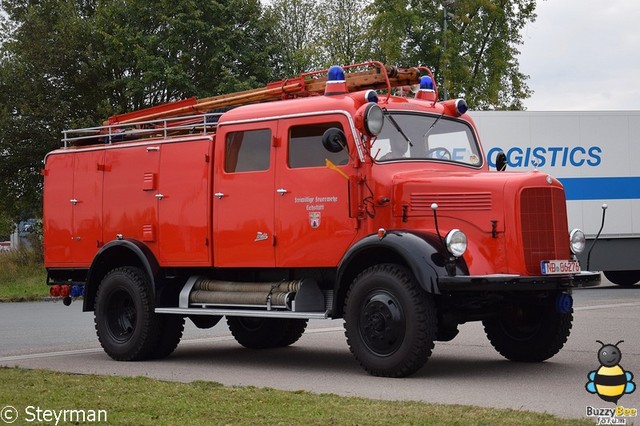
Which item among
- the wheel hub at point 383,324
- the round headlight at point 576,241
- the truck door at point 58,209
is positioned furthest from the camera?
the truck door at point 58,209

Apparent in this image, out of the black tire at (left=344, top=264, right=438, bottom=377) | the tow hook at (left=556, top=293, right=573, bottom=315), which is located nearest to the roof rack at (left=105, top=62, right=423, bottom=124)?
the black tire at (left=344, top=264, right=438, bottom=377)

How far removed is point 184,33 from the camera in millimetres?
44688

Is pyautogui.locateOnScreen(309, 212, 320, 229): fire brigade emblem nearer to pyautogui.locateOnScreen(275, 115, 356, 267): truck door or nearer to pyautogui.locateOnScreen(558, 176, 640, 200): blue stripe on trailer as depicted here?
pyautogui.locateOnScreen(275, 115, 356, 267): truck door

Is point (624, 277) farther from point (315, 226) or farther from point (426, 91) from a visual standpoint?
point (315, 226)

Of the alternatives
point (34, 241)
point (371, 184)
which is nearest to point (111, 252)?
point (371, 184)

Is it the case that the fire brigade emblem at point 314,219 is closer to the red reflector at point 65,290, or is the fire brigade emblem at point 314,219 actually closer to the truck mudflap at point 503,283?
the truck mudflap at point 503,283

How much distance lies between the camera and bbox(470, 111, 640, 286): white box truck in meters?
26.4

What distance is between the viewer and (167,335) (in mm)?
13633

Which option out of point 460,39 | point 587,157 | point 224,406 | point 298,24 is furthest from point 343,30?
point 224,406

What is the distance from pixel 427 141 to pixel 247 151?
204cm

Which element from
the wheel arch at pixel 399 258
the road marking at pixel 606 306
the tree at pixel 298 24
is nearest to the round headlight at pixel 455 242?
the wheel arch at pixel 399 258

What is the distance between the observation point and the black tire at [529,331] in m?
12.1

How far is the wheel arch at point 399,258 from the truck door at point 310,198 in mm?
277

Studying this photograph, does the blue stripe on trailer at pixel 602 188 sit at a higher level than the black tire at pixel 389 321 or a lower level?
higher
